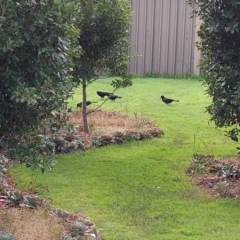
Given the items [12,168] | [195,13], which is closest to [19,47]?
[195,13]

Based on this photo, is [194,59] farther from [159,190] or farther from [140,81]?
[159,190]

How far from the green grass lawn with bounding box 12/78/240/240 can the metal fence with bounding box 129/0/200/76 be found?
7545mm

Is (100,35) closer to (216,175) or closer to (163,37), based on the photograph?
(216,175)

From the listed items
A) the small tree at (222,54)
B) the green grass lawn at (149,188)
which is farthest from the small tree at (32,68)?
the small tree at (222,54)

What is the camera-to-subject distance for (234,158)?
9.02m

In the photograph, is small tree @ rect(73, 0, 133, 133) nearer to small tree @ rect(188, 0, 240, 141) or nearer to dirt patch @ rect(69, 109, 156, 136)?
dirt patch @ rect(69, 109, 156, 136)

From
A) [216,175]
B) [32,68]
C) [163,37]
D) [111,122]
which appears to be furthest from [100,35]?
[163,37]

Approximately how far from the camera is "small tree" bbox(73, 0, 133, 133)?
10148 millimetres

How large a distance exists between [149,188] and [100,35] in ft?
11.6

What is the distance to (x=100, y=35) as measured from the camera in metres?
10.2

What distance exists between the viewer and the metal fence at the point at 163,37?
19562 mm

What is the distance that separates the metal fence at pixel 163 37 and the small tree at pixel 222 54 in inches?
475

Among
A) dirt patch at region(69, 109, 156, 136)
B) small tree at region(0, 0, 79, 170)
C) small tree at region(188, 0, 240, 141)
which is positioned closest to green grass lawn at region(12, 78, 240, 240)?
dirt patch at region(69, 109, 156, 136)

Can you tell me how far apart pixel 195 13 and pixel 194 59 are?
1220cm
